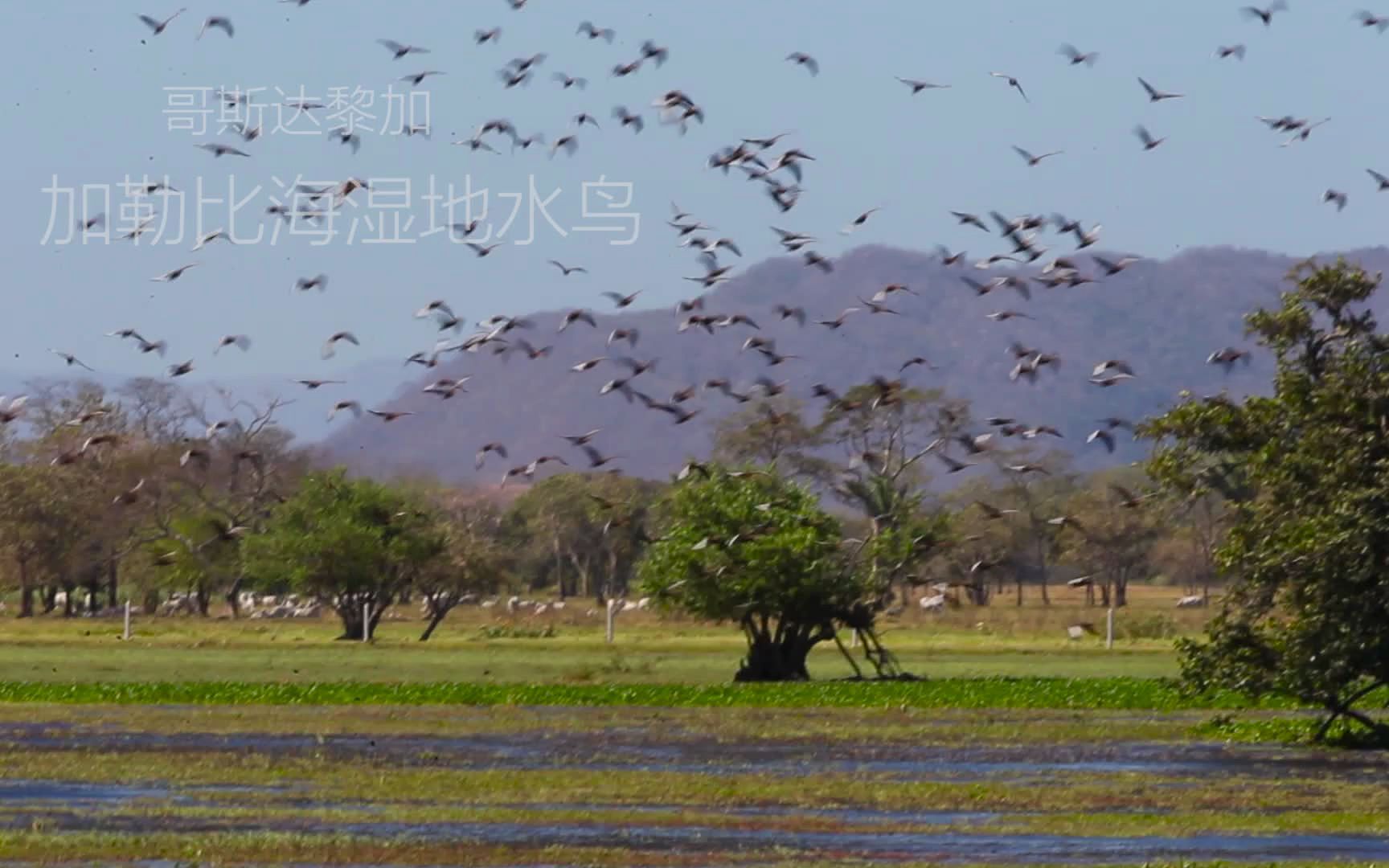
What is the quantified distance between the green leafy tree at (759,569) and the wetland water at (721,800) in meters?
15.3

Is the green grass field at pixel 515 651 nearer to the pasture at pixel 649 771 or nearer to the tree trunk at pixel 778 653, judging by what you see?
the pasture at pixel 649 771

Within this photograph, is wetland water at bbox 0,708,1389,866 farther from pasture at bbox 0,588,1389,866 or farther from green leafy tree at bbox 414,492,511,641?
green leafy tree at bbox 414,492,511,641

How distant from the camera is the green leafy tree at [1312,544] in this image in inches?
1268

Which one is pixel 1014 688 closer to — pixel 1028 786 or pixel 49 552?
pixel 1028 786

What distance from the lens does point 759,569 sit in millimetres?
51562

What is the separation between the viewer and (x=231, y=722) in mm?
38031

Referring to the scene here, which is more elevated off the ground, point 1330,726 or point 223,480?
point 223,480

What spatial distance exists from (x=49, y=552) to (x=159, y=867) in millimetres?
92990

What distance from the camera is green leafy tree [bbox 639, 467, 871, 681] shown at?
51.6 metres

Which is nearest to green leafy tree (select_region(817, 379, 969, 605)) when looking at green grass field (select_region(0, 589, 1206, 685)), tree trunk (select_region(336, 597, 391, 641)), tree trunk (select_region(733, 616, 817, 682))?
green grass field (select_region(0, 589, 1206, 685))

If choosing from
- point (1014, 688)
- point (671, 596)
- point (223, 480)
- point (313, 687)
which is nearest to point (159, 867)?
point (313, 687)

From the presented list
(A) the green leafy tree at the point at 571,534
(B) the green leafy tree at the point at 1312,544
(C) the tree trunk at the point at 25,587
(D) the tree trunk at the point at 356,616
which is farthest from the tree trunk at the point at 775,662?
(A) the green leafy tree at the point at 571,534

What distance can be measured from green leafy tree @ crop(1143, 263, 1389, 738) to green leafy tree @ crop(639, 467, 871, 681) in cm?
1610

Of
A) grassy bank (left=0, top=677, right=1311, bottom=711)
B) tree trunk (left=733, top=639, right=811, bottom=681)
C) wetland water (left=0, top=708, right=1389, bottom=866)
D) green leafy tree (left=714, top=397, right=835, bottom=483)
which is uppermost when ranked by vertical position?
green leafy tree (left=714, top=397, right=835, bottom=483)
